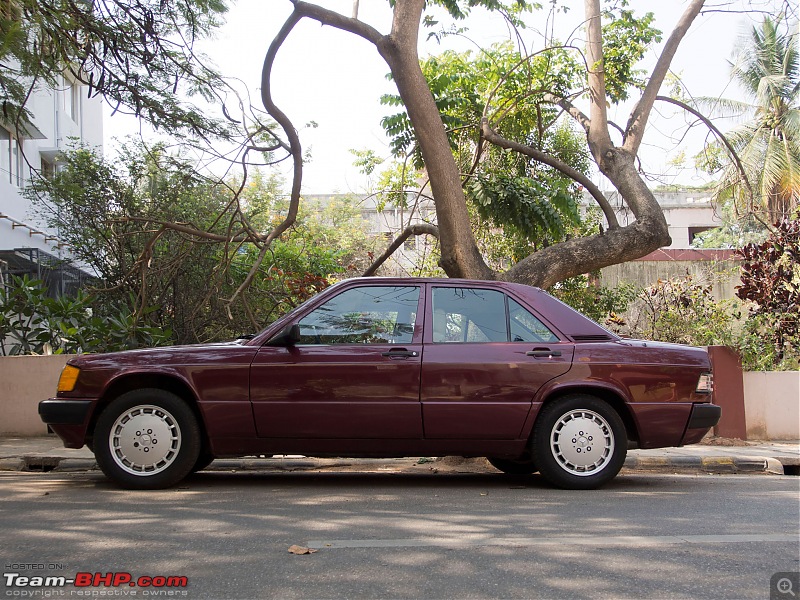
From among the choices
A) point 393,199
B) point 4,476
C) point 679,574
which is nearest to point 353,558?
point 679,574

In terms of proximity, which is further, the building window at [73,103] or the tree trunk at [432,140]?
the building window at [73,103]

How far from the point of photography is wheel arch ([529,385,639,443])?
21.8 feet

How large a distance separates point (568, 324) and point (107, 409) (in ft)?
12.8

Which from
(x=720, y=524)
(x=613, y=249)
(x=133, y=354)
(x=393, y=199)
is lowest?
(x=720, y=524)

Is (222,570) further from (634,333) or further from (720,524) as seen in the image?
(634,333)

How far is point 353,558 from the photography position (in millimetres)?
4258

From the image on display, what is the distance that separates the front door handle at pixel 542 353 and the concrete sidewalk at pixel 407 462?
80.3 inches

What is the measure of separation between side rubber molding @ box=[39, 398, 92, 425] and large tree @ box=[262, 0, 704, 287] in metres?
3.60

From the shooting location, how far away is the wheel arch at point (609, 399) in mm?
6652

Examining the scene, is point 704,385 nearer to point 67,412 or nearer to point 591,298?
point 67,412

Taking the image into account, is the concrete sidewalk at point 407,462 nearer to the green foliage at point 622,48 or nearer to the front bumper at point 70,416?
the front bumper at point 70,416

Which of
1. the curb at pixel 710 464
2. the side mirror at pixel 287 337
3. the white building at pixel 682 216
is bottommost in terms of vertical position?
the curb at pixel 710 464

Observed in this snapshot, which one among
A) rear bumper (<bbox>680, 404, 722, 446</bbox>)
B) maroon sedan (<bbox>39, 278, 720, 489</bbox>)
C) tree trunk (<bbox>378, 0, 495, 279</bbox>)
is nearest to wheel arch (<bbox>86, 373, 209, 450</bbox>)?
maroon sedan (<bbox>39, 278, 720, 489</bbox>)

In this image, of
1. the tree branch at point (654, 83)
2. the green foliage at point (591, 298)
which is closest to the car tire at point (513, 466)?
the tree branch at point (654, 83)
